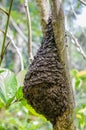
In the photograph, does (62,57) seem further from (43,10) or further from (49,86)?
(43,10)

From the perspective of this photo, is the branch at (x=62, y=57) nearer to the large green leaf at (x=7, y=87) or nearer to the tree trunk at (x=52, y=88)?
the tree trunk at (x=52, y=88)

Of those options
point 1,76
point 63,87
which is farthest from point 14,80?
point 63,87

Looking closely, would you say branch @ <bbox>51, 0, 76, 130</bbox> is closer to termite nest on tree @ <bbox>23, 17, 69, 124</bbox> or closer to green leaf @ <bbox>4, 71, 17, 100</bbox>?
termite nest on tree @ <bbox>23, 17, 69, 124</bbox>

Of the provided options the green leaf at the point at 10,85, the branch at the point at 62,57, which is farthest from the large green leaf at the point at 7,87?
the branch at the point at 62,57

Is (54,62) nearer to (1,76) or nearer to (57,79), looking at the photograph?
(57,79)

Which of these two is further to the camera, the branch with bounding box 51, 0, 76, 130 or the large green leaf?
the large green leaf

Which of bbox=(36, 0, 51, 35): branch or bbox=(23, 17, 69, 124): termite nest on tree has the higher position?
bbox=(36, 0, 51, 35): branch

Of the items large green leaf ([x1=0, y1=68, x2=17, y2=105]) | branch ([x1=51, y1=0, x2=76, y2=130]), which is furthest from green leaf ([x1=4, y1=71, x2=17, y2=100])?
branch ([x1=51, y1=0, x2=76, y2=130])

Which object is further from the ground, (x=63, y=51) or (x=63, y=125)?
(x=63, y=51)
